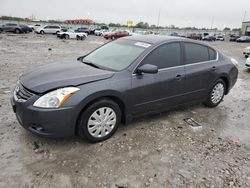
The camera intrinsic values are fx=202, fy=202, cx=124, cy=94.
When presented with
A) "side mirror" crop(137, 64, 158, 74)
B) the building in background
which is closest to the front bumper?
"side mirror" crop(137, 64, 158, 74)

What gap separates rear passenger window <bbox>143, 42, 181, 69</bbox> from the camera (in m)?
3.38

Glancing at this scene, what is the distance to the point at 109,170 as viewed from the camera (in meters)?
2.54

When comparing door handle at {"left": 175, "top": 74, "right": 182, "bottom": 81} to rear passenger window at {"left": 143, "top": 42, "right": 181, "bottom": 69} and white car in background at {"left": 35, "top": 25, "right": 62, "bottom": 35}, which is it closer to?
rear passenger window at {"left": 143, "top": 42, "right": 181, "bottom": 69}

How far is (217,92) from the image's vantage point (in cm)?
452

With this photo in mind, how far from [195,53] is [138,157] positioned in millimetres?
2402

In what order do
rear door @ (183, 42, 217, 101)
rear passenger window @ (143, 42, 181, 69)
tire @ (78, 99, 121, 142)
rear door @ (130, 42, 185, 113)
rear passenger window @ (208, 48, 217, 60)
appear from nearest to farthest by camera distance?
1. tire @ (78, 99, 121, 142)
2. rear door @ (130, 42, 185, 113)
3. rear passenger window @ (143, 42, 181, 69)
4. rear door @ (183, 42, 217, 101)
5. rear passenger window @ (208, 48, 217, 60)

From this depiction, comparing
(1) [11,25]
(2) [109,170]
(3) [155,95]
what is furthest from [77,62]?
(1) [11,25]

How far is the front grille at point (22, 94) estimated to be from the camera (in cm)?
269

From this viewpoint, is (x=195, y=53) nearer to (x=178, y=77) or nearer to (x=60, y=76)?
(x=178, y=77)

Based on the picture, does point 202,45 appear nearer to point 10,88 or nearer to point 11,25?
point 10,88

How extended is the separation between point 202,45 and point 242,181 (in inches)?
106

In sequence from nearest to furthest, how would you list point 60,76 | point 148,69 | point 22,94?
1. point 22,94
2. point 60,76
3. point 148,69

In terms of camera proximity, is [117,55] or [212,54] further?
[212,54]

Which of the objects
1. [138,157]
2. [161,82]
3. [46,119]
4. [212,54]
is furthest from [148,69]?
[212,54]
